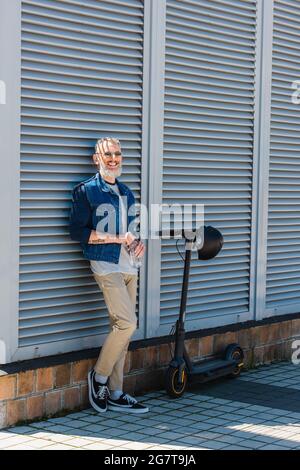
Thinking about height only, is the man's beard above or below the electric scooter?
above

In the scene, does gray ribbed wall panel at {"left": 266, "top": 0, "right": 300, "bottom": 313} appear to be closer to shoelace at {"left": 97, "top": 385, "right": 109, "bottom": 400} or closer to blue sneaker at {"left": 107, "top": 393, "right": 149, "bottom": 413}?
blue sneaker at {"left": 107, "top": 393, "right": 149, "bottom": 413}

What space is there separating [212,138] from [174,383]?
2.29 m

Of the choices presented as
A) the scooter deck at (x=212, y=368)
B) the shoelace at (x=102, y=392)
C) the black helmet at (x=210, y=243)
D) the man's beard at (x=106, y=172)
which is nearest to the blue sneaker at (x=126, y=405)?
the shoelace at (x=102, y=392)

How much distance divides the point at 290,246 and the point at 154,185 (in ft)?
7.97

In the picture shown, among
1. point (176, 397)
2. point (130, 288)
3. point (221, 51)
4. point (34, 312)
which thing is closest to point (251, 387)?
point (176, 397)

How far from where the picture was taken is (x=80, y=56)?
23.6ft

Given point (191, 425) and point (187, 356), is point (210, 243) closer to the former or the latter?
point (187, 356)

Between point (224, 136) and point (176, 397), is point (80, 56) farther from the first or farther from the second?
point (176, 397)

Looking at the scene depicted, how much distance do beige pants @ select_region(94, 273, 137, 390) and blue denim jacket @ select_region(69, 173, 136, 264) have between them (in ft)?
0.55

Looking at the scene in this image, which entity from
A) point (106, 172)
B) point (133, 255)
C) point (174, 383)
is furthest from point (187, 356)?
point (106, 172)

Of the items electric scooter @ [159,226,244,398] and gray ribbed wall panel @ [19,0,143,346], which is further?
electric scooter @ [159,226,244,398]

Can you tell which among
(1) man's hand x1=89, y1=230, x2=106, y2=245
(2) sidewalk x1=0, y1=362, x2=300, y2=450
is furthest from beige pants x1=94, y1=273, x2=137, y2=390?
(2) sidewalk x1=0, y1=362, x2=300, y2=450

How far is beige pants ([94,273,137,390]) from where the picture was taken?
23.1ft

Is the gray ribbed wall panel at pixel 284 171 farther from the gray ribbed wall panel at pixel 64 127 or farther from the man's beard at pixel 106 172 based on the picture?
the man's beard at pixel 106 172
